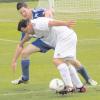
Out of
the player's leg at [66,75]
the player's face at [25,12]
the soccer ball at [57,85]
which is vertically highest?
the player's face at [25,12]

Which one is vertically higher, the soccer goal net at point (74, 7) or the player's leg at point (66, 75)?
the player's leg at point (66, 75)

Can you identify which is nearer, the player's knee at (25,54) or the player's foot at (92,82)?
the player's foot at (92,82)

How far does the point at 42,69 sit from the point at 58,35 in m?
3.58

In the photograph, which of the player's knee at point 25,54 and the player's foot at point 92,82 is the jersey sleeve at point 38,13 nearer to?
the player's knee at point 25,54

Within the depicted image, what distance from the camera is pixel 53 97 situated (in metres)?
10.3

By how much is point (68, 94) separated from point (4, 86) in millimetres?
1760

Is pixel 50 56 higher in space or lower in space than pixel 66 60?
lower

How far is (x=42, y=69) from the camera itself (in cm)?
1399

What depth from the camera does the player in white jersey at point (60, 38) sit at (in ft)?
33.7

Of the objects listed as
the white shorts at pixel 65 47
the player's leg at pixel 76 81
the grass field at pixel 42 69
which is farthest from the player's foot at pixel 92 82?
the white shorts at pixel 65 47

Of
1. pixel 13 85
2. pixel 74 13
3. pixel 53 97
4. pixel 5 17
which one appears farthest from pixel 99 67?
pixel 5 17

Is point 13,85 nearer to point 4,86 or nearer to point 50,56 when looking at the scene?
point 4,86

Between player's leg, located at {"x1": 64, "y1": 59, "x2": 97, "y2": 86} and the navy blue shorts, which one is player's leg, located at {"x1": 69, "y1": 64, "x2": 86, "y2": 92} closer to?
player's leg, located at {"x1": 64, "y1": 59, "x2": 97, "y2": 86}

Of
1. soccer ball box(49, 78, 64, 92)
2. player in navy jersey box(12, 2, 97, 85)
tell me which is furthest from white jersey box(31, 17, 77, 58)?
player in navy jersey box(12, 2, 97, 85)
